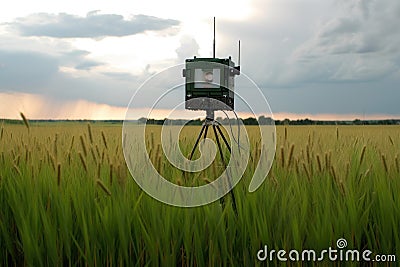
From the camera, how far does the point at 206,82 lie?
241 cm

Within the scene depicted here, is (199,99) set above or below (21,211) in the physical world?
above

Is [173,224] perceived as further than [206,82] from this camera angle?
No

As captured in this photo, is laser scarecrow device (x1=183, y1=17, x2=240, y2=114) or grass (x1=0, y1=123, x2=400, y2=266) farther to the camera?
laser scarecrow device (x1=183, y1=17, x2=240, y2=114)

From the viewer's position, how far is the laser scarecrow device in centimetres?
240

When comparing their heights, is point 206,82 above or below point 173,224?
above

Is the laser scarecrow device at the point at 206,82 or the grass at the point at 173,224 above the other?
the laser scarecrow device at the point at 206,82

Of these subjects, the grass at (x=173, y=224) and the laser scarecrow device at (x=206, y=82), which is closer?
the grass at (x=173, y=224)

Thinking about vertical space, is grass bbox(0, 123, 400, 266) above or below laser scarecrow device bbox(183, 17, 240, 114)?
below

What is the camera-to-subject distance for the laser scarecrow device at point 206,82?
94.5 inches

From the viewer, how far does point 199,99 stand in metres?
2.41

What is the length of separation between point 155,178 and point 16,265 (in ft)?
2.61

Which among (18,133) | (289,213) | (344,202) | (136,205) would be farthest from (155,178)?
(18,133)

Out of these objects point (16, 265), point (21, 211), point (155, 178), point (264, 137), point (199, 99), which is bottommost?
point (16, 265)

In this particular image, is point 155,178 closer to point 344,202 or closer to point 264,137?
point 264,137
